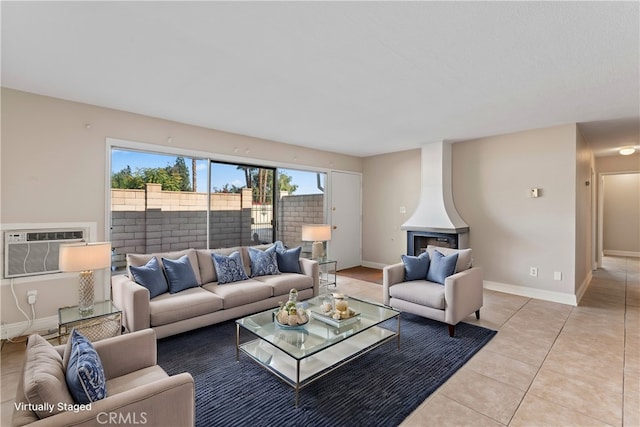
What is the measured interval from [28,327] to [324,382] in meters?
3.13

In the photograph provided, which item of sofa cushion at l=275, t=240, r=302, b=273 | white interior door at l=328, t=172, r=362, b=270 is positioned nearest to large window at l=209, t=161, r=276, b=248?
sofa cushion at l=275, t=240, r=302, b=273

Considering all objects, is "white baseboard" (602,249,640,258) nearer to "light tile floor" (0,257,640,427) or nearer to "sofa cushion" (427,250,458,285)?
"light tile floor" (0,257,640,427)

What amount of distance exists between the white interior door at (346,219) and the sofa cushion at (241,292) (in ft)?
9.16

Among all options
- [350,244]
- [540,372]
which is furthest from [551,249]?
[350,244]

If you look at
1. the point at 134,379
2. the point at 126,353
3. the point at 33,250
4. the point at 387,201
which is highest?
the point at 387,201

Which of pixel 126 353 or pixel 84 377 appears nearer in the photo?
pixel 84 377

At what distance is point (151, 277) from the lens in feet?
10.2

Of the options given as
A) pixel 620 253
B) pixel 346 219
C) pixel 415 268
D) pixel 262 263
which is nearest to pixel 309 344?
pixel 262 263

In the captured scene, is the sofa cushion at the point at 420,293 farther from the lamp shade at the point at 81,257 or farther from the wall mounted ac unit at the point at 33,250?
the wall mounted ac unit at the point at 33,250

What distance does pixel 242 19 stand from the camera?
6.29 ft

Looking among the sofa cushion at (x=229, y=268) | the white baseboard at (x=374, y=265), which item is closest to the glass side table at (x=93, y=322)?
the sofa cushion at (x=229, y=268)

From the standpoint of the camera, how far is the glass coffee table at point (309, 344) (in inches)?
85.0

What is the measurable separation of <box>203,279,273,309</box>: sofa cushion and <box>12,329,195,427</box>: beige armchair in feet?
5.13

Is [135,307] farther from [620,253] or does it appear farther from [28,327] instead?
[620,253]
